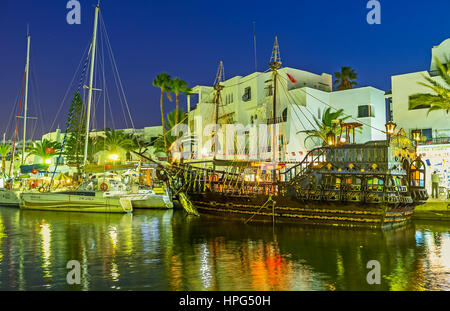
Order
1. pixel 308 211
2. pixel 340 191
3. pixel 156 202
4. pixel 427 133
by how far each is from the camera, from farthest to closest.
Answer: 1. pixel 156 202
2. pixel 427 133
3. pixel 308 211
4. pixel 340 191

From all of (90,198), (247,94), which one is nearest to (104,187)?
(90,198)

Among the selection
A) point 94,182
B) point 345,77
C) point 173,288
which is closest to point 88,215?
point 94,182

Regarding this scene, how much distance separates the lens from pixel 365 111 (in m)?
41.1

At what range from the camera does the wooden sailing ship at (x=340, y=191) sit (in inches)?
906

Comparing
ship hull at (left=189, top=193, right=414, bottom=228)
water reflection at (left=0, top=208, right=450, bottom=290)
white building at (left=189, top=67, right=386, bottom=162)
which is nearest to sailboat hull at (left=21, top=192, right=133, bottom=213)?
water reflection at (left=0, top=208, right=450, bottom=290)

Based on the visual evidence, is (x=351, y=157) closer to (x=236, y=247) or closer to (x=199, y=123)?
(x=236, y=247)

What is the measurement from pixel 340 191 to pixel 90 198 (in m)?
20.4

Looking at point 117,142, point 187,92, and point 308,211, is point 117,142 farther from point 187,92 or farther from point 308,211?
point 308,211

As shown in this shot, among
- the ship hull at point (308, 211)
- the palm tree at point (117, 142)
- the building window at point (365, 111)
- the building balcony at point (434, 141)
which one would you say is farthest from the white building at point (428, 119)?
the palm tree at point (117, 142)

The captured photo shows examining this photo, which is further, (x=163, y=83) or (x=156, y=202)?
(x=163, y=83)

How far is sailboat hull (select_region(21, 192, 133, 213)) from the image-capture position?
108ft

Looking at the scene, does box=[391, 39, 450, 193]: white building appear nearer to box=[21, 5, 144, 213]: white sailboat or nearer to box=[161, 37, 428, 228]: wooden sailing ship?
box=[161, 37, 428, 228]: wooden sailing ship

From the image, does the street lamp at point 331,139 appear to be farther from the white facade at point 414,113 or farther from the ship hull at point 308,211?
the white facade at point 414,113
